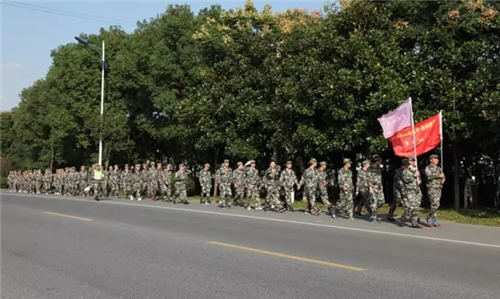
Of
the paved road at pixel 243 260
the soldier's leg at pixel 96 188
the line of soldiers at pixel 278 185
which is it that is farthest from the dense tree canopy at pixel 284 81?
the paved road at pixel 243 260

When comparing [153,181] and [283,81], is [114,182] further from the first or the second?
[283,81]

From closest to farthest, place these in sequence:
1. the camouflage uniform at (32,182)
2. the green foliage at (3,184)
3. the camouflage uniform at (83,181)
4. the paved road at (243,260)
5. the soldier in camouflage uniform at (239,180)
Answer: the paved road at (243,260) → the soldier in camouflage uniform at (239,180) → the camouflage uniform at (83,181) → the camouflage uniform at (32,182) → the green foliage at (3,184)

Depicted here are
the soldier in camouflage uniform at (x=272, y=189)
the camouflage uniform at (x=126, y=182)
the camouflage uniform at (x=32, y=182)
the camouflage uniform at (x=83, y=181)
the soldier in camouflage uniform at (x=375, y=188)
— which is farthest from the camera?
the camouflage uniform at (x=32, y=182)

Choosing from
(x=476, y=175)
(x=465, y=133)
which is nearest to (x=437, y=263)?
(x=465, y=133)

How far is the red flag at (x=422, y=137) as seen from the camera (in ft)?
50.3

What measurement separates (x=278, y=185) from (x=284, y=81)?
17.2ft

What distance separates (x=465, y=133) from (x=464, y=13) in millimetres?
4067

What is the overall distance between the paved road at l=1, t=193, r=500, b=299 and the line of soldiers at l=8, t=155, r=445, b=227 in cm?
112

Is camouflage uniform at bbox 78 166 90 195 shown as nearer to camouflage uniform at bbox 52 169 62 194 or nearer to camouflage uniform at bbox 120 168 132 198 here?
camouflage uniform at bbox 52 169 62 194

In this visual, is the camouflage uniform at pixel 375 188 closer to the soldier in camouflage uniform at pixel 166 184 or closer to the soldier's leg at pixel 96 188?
the soldier in camouflage uniform at pixel 166 184

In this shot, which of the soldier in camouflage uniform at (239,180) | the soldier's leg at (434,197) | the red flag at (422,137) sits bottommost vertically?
the soldier's leg at (434,197)

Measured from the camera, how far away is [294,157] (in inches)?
928

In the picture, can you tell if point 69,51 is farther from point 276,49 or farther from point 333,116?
point 333,116

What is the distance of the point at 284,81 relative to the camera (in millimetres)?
21828
